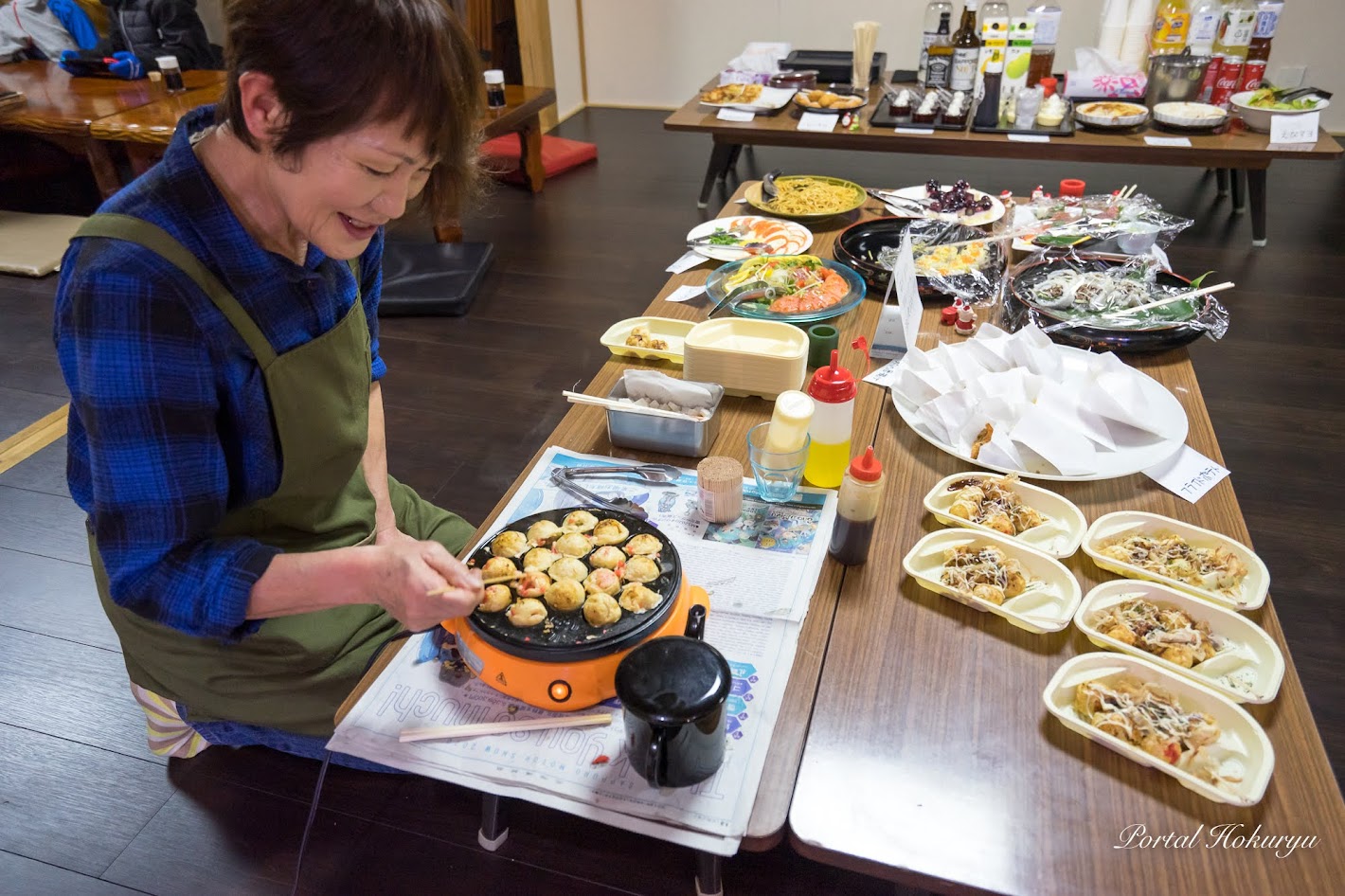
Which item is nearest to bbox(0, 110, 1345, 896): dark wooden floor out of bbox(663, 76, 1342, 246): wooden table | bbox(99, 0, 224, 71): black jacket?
bbox(663, 76, 1342, 246): wooden table

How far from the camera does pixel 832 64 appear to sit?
4.01 meters

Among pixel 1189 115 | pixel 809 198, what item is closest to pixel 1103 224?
pixel 809 198

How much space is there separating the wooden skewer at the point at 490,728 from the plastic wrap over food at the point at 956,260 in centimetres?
125

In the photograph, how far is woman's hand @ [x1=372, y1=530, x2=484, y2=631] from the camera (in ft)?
2.96

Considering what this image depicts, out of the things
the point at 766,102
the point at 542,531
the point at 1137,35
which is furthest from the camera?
the point at 766,102

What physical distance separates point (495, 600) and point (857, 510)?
1.56 ft

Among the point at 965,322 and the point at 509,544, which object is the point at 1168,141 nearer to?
the point at 965,322

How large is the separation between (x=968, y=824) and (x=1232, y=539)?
584 millimetres

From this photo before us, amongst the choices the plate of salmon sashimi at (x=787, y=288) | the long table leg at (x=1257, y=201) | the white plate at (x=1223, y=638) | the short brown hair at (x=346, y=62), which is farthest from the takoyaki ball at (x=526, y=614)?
the long table leg at (x=1257, y=201)

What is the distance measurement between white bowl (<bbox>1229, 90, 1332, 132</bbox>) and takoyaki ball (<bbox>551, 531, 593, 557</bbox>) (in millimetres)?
3505

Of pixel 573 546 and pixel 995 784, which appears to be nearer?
pixel 995 784

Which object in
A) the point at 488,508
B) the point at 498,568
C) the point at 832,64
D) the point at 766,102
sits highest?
the point at 832,64

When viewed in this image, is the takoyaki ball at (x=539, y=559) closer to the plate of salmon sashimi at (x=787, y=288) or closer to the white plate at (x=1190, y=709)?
the white plate at (x=1190, y=709)

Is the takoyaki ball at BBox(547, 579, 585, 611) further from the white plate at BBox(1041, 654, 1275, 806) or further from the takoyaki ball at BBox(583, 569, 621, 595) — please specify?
the white plate at BBox(1041, 654, 1275, 806)
